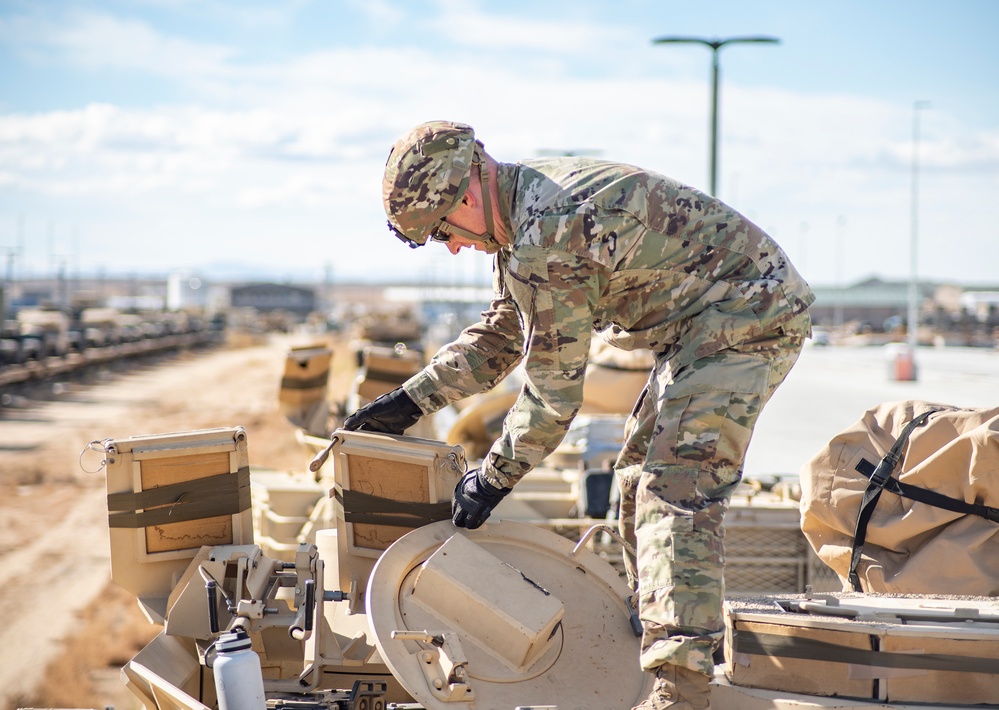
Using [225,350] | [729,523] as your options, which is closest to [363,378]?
[729,523]

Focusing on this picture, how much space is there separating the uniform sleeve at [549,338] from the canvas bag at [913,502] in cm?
144

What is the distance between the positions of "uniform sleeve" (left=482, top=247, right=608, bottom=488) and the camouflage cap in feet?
1.10

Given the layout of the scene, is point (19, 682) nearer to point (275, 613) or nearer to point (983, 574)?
point (275, 613)

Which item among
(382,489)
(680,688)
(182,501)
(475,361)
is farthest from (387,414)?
(680,688)

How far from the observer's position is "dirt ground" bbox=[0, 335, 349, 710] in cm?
727

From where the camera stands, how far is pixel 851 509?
412 cm

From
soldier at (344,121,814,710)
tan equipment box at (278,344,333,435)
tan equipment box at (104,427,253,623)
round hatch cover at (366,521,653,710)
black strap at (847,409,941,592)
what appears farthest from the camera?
tan equipment box at (278,344,333,435)

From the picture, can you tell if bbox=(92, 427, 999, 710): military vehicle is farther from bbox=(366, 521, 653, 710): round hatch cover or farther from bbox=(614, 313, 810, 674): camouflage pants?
bbox=(614, 313, 810, 674): camouflage pants

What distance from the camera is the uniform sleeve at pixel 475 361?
3959 millimetres

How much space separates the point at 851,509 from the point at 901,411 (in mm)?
501

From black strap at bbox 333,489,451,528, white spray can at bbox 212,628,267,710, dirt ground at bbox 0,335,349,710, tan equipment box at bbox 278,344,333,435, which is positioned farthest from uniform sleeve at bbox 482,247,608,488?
tan equipment box at bbox 278,344,333,435

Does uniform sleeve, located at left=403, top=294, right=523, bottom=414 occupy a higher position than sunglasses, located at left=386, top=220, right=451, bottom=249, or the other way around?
sunglasses, located at left=386, top=220, right=451, bottom=249

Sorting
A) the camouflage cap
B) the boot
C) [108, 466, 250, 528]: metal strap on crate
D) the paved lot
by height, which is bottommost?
the paved lot

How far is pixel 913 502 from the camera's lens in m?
4.06
